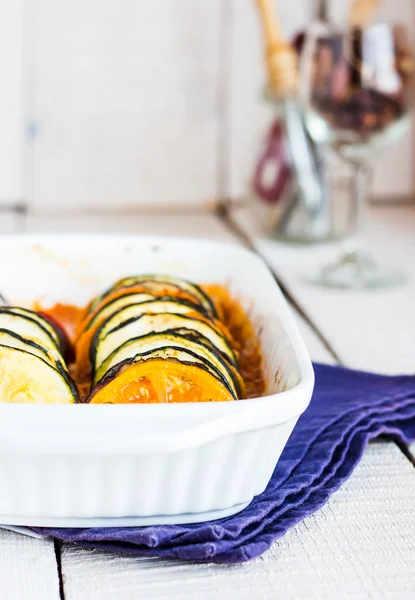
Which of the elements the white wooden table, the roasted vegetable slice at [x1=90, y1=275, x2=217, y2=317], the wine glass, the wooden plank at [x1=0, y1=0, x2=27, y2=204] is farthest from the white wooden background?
the white wooden table

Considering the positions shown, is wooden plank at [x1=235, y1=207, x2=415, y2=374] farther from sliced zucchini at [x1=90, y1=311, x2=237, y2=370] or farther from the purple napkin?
sliced zucchini at [x1=90, y1=311, x2=237, y2=370]

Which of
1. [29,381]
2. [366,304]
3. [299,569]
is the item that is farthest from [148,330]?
[366,304]

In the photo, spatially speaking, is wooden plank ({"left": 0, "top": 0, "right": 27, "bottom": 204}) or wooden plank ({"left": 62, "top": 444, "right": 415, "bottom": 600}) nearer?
wooden plank ({"left": 62, "top": 444, "right": 415, "bottom": 600})

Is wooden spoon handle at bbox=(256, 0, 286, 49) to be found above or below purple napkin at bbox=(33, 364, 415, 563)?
above

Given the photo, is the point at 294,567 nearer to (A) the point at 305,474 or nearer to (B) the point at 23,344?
(A) the point at 305,474

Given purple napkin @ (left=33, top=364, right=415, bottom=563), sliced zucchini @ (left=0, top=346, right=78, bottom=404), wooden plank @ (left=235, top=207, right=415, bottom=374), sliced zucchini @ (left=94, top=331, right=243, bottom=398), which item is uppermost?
sliced zucchini @ (left=0, top=346, right=78, bottom=404)

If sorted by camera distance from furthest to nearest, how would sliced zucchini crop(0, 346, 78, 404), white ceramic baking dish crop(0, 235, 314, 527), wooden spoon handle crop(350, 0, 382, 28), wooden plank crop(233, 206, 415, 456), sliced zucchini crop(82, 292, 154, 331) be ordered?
1. wooden spoon handle crop(350, 0, 382, 28)
2. wooden plank crop(233, 206, 415, 456)
3. sliced zucchini crop(82, 292, 154, 331)
4. sliced zucchini crop(0, 346, 78, 404)
5. white ceramic baking dish crop(0, 235, 314, 527)

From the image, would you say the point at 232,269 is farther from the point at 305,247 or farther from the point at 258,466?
the point at 305,247
